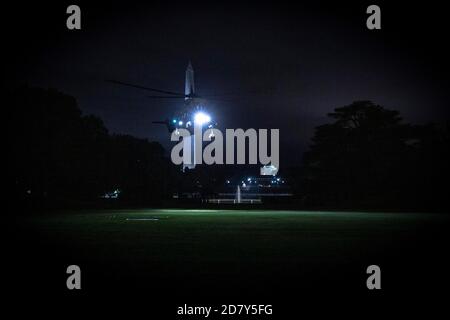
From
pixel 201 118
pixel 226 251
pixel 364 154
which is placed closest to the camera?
pixel 226 251

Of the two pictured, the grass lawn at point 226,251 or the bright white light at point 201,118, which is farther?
the bright white light at point 201,118

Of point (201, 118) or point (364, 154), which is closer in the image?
point (201, 118)

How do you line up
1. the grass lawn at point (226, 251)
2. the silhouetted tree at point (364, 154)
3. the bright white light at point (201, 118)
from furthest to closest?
1. the silhouetted tree at point (364, 154)
2. the bright white light at point (201, 118)
3. the grass lawn at point (226, 251)

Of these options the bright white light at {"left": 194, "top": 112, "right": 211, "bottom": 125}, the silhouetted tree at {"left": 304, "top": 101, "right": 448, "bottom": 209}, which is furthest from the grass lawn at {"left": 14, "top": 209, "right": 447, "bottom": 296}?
the silhouetted tree at {"left": 304, "top": 101, "right": 448, "bottom": 209}

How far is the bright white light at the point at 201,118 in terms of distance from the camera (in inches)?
1121

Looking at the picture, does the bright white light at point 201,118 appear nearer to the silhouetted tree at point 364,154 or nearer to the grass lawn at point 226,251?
the grass lawn at point 226,251

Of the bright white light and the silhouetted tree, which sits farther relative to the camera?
the silhouetted tree

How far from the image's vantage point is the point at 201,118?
28.9 meters

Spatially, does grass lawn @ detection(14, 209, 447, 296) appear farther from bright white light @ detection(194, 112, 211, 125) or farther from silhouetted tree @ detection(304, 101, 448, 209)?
silhouetted tree @ detection(304, 101, 448, 209)

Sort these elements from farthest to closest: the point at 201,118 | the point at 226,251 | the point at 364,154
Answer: the point at 364,154 < the point at 201,118 < the point at 226,251

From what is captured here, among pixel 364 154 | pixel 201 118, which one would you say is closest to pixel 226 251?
pixel 201 118

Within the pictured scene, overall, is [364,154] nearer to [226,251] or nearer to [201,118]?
[201,118]

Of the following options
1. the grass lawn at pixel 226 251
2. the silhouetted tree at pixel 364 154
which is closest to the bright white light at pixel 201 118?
the grass lawn at pixel 226 251

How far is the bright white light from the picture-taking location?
28.5 meters
